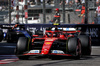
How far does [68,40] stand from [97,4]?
13105 mm

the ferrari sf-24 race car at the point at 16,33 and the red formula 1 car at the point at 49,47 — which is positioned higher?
the red formula 1 car at the point at 49,47

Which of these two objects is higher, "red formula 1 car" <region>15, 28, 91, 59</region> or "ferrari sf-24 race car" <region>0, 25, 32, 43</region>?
"red formula 1 car" <region>15, 28, 91, 59</region>

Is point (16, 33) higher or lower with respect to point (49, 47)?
lower

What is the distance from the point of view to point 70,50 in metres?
9.75

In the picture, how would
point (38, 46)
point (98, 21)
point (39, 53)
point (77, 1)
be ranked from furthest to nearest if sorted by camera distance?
point (77, 1)
point (98, 21)
point (38, 46)
point (39, 53)

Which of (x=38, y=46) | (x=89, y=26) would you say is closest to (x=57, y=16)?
(x=89, y=26)

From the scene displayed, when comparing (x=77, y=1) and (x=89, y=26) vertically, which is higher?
(x=77, y=1)

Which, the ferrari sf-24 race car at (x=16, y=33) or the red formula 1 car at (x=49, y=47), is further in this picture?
the ferrari sf-24 race car at (x=16, y=33)

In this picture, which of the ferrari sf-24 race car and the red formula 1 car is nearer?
the red formula 1 car

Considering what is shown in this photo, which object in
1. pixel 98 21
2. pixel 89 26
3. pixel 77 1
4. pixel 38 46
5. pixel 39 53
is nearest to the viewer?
pixel 39 53

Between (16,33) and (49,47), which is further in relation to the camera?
(16,33)

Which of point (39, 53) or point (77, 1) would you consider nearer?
point (39, 53)

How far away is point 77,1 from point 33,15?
3776 mm

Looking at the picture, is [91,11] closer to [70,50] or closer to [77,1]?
[77,1]
